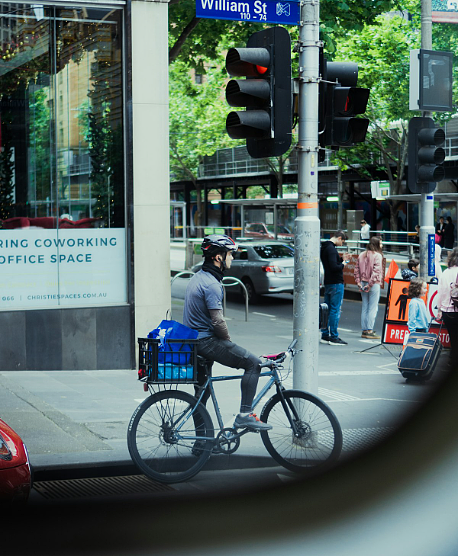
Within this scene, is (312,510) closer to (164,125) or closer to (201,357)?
(201,357)

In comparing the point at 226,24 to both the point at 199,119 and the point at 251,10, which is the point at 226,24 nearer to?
the point at 251,10

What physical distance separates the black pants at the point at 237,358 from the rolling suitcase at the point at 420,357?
4263 millimetres

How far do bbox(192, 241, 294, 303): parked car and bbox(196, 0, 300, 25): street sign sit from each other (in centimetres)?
1007

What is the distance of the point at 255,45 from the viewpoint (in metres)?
6.01

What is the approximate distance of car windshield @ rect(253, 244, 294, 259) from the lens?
18594 mm

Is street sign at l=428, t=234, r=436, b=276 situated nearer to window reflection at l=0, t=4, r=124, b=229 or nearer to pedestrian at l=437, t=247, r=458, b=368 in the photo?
pedestrian at l=437, t=247, r=458, b=368

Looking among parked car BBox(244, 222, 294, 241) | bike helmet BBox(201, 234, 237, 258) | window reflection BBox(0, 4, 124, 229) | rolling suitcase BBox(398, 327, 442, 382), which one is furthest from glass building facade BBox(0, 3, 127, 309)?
parked car BBox(244, 222, 294, 241)

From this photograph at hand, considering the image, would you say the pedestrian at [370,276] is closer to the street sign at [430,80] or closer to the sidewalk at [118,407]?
the sidewalk at [118,407]

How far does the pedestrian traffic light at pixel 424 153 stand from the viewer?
386 inches

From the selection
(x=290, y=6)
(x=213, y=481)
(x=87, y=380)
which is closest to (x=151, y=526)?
(x=213, y=481)

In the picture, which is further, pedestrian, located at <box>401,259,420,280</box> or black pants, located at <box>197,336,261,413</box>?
pedestrian, located at <box>401,259,420,280</box>

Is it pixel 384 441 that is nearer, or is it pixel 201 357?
pixel 201 357

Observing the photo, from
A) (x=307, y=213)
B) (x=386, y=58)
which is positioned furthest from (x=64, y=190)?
(x=386, y=58)

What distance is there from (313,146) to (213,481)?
2.67 meters
